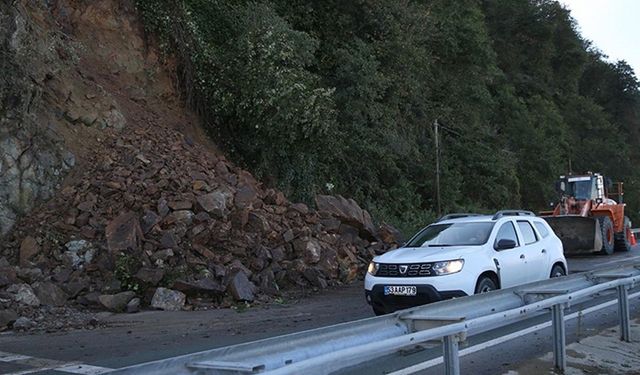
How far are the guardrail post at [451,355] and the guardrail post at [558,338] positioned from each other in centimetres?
199

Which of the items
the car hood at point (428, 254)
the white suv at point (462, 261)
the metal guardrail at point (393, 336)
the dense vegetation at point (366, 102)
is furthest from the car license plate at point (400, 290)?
the dense vegetation at point (366, 102)

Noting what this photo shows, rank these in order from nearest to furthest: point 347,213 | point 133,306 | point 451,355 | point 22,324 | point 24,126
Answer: point 451,355, point 22,324, point 133,306, point 24,126, point 347,213

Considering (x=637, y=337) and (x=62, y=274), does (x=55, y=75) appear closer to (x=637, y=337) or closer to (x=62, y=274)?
(x=62, y=274)

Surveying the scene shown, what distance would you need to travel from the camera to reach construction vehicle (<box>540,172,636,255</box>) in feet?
68.9

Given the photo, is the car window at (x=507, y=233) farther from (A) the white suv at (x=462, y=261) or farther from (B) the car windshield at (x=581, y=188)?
(B) the car windshield at (x=581, y=188)

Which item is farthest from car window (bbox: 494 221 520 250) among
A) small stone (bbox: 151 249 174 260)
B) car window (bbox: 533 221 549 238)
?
small stone (bbox: 151 249 174 260)

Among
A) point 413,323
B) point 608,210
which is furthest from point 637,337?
point 608,210

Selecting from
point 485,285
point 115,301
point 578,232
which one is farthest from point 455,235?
point 578,232

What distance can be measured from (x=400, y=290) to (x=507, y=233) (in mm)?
2417

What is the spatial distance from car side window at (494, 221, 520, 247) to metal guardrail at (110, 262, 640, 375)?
194 centimetres

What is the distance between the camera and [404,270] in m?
9.49

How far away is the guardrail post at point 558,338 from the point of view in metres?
6.77

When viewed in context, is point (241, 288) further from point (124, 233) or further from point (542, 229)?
point (542, 229)

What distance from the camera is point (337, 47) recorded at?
22688mm
